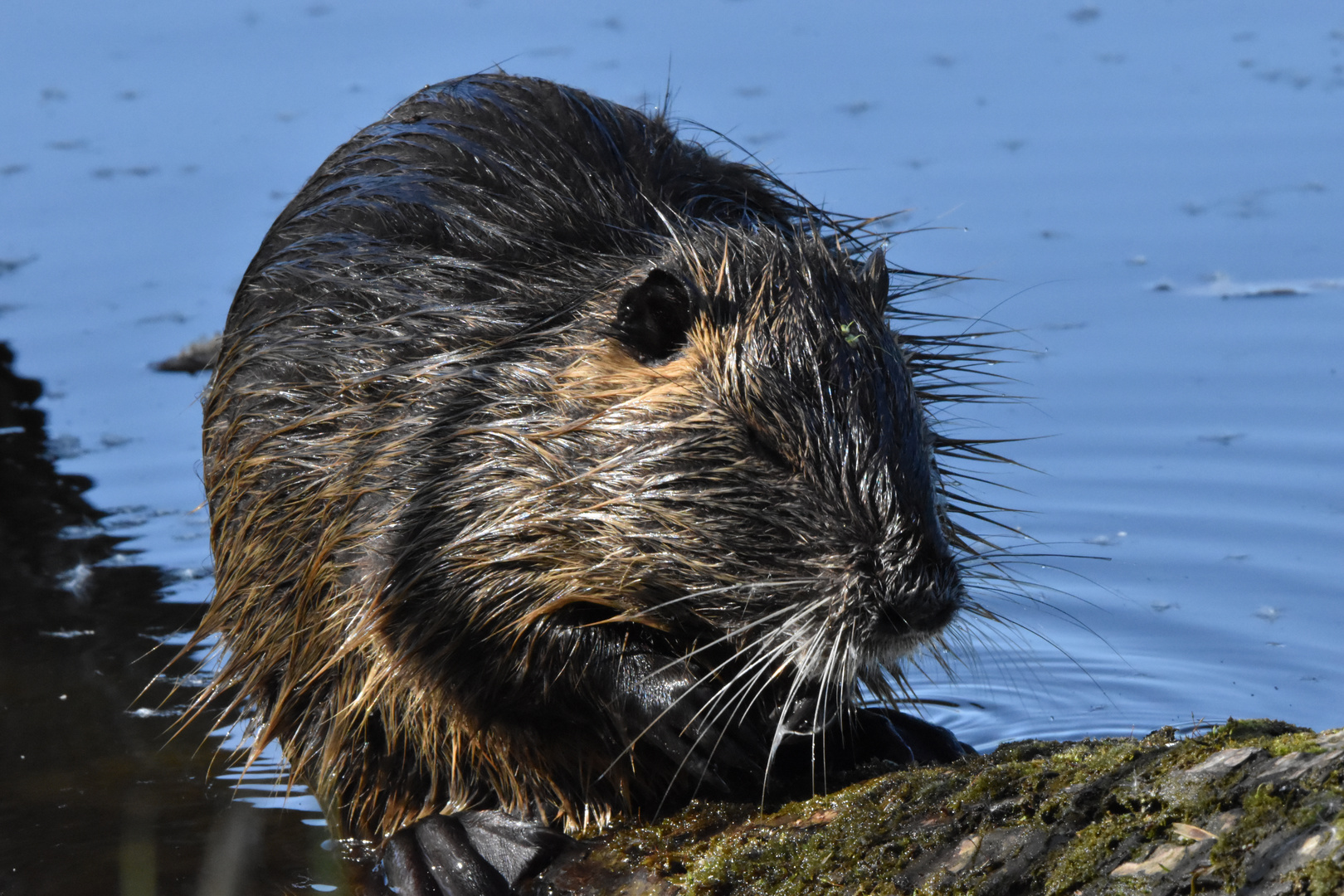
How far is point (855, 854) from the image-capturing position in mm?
2689

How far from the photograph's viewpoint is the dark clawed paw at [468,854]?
10.9 ft

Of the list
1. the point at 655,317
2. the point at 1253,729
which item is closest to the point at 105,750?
the point at 655,317

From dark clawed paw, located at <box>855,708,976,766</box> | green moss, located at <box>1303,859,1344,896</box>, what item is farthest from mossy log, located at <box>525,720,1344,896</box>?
dark clawed paw, located at <box>855,708,976,766</box>

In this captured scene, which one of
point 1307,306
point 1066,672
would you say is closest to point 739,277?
point 1066,672

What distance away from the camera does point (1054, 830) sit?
2.46 meters

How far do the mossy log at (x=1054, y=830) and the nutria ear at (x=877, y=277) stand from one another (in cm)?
104

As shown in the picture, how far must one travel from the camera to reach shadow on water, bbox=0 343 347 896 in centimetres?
377

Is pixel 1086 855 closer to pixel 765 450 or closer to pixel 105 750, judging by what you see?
pixel 765 450

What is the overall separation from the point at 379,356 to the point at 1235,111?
6437 mm

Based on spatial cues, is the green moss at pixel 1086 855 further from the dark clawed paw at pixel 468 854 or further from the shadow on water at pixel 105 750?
the shadow on water at pixel 105 750

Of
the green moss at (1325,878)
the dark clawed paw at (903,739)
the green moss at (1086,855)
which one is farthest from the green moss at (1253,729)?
the dark clawed paw at (903,739)

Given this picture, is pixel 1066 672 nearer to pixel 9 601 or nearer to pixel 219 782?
pixel 219 782

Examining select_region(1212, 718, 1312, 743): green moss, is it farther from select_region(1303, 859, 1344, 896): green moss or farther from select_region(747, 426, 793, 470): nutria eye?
select_region(747, 426, 793, 470): nutria eye

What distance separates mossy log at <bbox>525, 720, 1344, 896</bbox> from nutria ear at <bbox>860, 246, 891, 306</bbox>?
104 centimetres
